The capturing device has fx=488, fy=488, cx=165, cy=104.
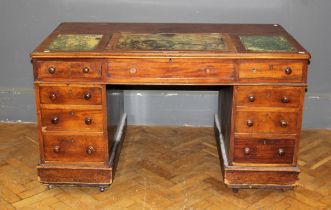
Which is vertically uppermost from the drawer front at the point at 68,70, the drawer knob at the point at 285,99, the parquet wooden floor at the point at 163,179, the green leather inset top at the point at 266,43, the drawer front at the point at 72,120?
the green leather inset top at the point at 266,43

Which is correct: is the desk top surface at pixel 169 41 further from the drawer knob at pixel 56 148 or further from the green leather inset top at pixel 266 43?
the drawer knob at pixel 56 148

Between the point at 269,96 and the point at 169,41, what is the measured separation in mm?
711

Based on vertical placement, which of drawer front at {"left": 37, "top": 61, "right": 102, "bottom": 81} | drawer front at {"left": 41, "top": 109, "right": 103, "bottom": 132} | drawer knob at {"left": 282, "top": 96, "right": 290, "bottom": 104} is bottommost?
→ drawer front at {"left": 41, "top": 109, "right": 103, "bottom": 132}

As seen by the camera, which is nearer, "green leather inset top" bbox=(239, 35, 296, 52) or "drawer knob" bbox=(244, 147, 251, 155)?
"green leather inset top" bbox=(239, 35, 296, 52)

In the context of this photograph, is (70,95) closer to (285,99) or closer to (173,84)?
(173,84)

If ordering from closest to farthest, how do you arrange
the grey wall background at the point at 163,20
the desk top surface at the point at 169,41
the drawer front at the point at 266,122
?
the desk top surface at the point at 169,41
the drawer front at the point at 266,122
the grey wall background at the point at 163,20

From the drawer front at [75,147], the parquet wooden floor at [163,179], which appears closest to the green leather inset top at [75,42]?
the drawer front at [75,147]

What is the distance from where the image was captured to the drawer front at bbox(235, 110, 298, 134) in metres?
2.98

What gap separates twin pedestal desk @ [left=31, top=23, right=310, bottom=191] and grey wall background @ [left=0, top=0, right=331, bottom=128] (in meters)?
0.54

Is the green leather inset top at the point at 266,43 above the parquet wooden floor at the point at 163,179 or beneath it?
above

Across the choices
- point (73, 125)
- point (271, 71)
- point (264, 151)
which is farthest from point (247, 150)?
point (73, 125)

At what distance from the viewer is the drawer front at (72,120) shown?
2998 millimetres

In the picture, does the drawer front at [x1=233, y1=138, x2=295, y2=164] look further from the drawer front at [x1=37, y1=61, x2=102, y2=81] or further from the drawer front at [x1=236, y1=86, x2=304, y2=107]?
the drawer front at [x1=37, y1=61, x2=102, y2=81]

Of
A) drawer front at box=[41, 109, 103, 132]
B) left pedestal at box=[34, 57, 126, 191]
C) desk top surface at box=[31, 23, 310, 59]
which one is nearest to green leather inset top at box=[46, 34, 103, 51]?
desk top surface at box=[31, 23, 310, 59]
